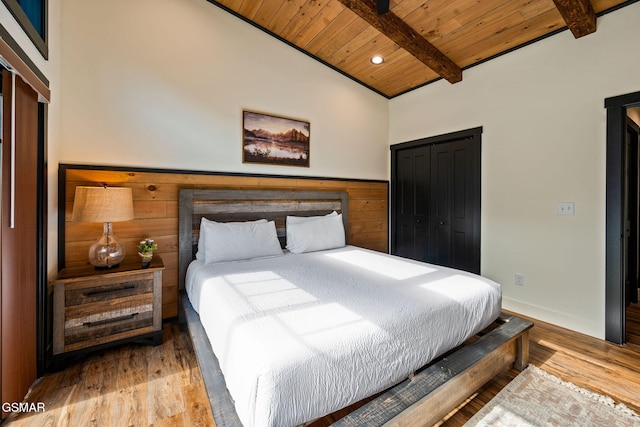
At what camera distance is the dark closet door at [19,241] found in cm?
145

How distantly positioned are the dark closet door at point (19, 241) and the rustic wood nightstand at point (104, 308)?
16 cm

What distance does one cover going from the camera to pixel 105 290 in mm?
Answer: 2082

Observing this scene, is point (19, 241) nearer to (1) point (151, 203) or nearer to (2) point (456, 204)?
(1) point (151, 203)

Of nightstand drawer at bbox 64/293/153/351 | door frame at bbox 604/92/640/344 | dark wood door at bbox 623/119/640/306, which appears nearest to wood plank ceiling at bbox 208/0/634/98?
door frame at bbox 604/92/640/344

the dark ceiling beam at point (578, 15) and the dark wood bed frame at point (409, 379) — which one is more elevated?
the dark ceiling beam at point (578, 15)

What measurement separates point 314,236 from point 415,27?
2348 mm

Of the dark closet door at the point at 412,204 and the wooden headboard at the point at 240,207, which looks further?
the dark closet door at the point at 412,204

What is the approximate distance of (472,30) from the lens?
273 centimetres

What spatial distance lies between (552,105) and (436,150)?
4.11 ft

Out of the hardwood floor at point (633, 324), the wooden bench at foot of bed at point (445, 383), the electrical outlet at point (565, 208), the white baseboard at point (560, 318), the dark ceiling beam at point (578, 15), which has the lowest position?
the hardwood floor at point (633, 324)

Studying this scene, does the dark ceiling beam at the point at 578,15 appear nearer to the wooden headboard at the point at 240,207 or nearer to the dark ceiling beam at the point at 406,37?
the dark ceiling beam at the point at 406,37

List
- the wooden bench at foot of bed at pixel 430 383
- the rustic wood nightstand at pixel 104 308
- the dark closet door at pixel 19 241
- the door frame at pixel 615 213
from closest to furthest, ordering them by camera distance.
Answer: the wooden bench at foot of bed at pixel 430 383 < the dark closet door at pixel 19 241 < the rustic wood nightstand at pixel 104 308 < the door frame at pixel 615 213

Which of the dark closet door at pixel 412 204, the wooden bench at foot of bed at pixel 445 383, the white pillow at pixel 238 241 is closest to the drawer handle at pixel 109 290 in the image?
the white pillow at pixel 238 241

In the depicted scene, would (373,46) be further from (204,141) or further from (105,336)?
(105,336)
